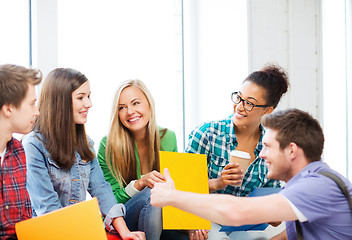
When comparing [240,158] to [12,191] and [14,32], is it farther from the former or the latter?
[14,32]

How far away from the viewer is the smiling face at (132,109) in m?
2.21

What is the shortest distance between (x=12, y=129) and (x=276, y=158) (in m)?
0.96

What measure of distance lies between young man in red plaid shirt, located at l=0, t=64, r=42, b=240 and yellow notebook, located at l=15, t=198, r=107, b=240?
0.45 ft

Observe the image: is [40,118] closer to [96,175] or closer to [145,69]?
[96,175]

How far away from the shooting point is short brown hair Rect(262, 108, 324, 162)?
153 cm

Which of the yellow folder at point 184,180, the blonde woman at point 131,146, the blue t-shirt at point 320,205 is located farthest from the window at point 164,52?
the blue t-shirt at point 320,205

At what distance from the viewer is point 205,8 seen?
3064mm

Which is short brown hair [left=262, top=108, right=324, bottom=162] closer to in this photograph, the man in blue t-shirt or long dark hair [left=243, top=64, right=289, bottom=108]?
the man in blue t-shirt

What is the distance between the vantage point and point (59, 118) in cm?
188

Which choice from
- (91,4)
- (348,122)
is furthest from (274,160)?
(348,122)

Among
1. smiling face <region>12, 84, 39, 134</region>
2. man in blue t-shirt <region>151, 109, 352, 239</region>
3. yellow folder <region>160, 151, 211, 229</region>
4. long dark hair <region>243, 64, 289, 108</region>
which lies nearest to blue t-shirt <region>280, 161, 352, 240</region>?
man in blue t-shirt <region>151, 109, 352, 239</region>

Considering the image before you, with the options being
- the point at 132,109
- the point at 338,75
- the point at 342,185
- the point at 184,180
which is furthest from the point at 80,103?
the point at 338,75

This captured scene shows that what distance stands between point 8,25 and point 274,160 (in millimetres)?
1545

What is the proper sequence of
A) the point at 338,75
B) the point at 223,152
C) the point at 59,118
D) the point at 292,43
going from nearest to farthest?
the point at 59,118 < the point at 223,152 < the point at 292,43 < the point at 338,75
